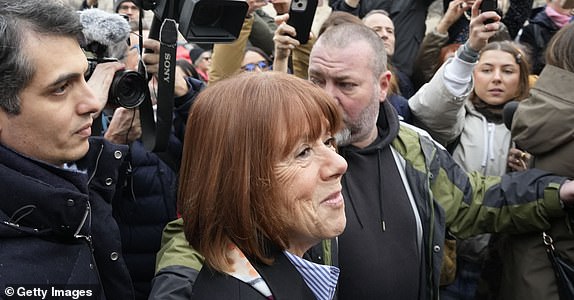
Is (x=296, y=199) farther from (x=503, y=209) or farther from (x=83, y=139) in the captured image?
(x=503, y=209)

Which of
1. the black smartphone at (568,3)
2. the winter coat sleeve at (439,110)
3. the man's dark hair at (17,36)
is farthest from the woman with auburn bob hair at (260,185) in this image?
the black smartphone at (568,3)

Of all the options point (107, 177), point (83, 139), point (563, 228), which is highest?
point (83, 139)

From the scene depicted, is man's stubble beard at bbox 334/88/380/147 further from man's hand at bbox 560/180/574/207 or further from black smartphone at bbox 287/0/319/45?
man's hand at bbox 560/180/574/207

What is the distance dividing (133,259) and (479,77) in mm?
2152

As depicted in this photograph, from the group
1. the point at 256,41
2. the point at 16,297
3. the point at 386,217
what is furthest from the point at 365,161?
the point at 256,41

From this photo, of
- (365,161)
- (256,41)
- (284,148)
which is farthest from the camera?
(256,41)

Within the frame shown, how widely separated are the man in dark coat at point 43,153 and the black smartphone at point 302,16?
1.26 m

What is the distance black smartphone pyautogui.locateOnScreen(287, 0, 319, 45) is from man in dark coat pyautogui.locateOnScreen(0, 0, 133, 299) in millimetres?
1257

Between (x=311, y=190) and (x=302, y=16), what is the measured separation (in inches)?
59.8

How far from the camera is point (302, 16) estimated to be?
3.10 m

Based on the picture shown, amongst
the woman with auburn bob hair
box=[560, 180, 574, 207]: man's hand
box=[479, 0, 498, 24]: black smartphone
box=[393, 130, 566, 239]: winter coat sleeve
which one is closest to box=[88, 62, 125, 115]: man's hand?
the woman with auburn bob hair

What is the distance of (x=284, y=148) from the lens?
1.70 m

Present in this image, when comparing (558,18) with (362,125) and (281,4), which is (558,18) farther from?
(362,125)

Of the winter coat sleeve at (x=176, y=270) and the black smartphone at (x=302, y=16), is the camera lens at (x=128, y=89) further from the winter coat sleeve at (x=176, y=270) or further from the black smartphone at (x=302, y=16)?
the black smartphone at (x=302, y=16)
